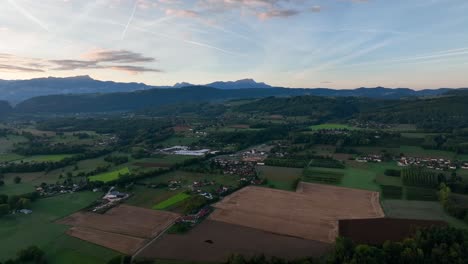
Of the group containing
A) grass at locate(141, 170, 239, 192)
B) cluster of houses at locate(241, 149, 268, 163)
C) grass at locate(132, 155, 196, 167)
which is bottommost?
grass at locate(141, 170, 239, 192)

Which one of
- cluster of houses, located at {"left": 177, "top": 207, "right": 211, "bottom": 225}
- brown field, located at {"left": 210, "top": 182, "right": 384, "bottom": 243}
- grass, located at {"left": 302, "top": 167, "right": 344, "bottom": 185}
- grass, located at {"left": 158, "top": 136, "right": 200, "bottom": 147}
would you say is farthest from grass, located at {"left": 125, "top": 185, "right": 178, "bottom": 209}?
grass, located at {"left": 158, "top": 136, "right": 200, "bottom": 147}

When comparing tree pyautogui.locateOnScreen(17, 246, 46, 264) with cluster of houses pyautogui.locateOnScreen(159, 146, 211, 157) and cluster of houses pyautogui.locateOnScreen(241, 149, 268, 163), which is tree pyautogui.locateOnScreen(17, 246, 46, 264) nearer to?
cluster of houses pyautogui.locateOnScreen(241, 149, 268, 163)

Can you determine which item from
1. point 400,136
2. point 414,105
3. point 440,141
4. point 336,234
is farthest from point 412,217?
point 414,105

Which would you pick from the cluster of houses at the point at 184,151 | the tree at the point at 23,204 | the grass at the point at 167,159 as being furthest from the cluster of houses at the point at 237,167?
the tree at the point at 23,204

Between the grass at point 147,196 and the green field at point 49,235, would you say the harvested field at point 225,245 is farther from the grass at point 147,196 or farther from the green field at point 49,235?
the grass at point 147,196

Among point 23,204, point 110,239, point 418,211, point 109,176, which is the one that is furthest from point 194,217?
point 418,211

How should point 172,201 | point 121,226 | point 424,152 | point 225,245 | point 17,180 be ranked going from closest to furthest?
point 225,245 < point 121,226 < point 172,201 < point 17,180 < point 424,152

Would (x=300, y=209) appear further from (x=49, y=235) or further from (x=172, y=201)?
(x=49, y=235)
